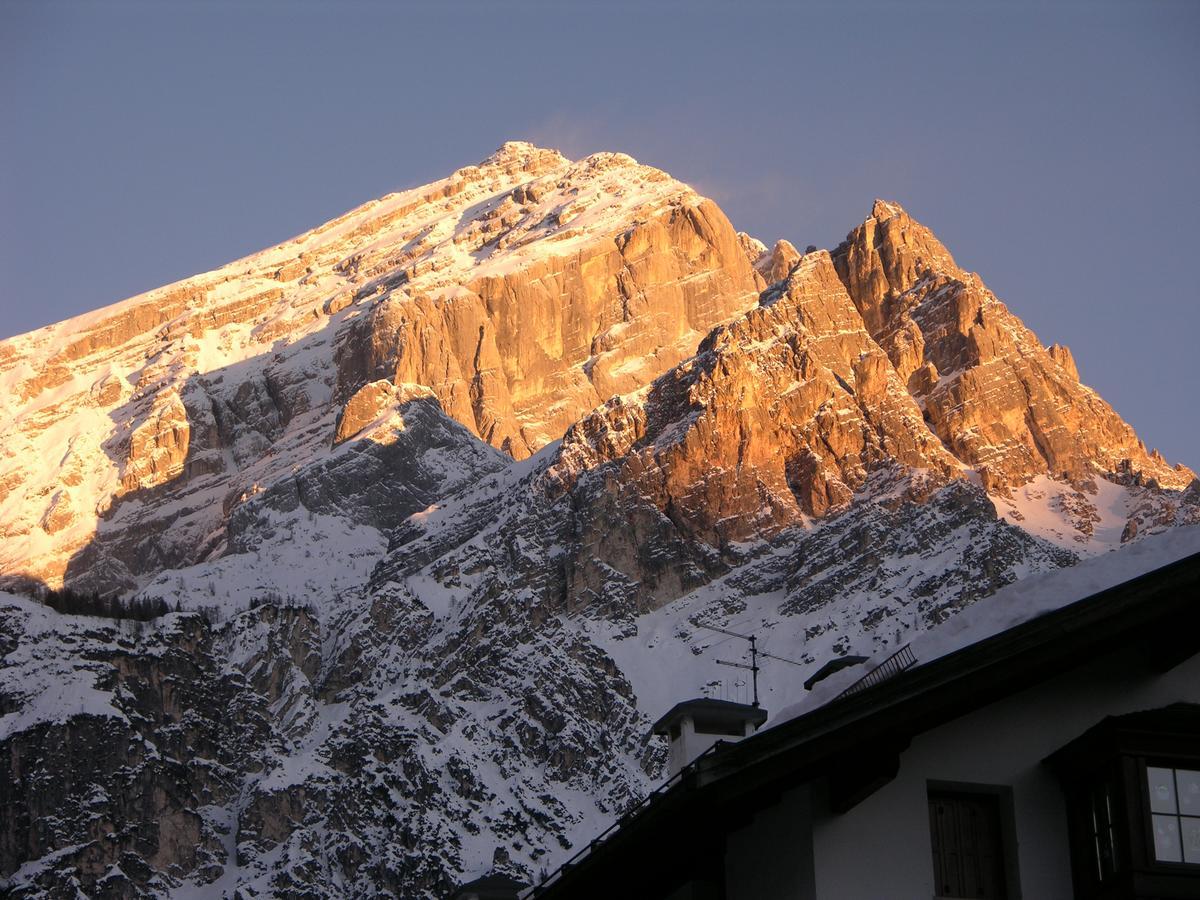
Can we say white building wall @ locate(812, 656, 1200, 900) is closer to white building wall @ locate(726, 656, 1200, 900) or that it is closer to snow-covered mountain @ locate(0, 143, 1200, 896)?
white building wall @ locate(726, 656, 1200, 900)

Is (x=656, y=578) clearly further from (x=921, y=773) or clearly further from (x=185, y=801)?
(x=921, y=773)

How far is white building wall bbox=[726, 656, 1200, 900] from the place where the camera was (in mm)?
16609

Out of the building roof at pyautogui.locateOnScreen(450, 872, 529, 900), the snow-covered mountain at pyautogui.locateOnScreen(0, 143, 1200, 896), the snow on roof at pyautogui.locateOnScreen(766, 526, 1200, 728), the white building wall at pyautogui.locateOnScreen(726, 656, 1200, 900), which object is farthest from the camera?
the snow-covered mountain at pyautogui.locateOnScreen(0, 143, 1200, 896)

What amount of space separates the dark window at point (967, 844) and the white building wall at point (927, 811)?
0.18 metres

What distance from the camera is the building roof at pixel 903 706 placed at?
16.4 metres

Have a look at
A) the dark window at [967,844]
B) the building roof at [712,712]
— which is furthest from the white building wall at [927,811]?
the building roof at [712,712]

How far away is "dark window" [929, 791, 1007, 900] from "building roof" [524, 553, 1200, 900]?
2.33 feet

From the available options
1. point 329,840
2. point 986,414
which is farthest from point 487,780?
point 986,414

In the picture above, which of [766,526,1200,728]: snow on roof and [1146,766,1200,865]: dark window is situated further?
[766,526,1200,728]: snow on roof

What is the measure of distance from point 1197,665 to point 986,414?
184142 millimetres

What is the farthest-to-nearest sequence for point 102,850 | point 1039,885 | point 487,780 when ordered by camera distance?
point 487,780, point 102,850, point 1039,885

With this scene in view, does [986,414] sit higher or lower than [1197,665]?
higher

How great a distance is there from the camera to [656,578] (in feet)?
555

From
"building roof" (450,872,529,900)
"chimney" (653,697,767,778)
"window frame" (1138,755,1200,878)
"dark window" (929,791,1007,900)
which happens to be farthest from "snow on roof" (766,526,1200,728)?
"building roof" (450,872,529,900)
